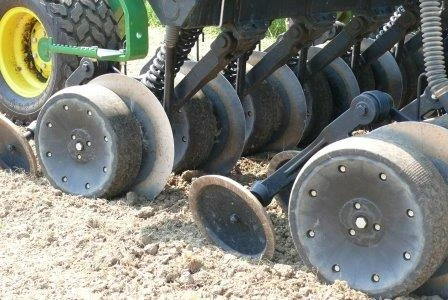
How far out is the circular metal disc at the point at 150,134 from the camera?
Result: 4.27 meters

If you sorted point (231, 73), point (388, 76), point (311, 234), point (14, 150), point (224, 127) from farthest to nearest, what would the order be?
point (388, 76) < point (231, 73) < point (14, 150) < point (224, 127) < point (311, 234)

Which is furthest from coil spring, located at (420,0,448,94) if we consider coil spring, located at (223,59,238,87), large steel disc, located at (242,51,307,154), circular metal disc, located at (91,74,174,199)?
coil spring, located at (223,59,238,87)

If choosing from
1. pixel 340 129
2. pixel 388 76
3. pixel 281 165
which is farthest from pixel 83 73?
pixel 388 76

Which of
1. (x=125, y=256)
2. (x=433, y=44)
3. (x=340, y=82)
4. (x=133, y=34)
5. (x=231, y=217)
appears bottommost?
(x=125, y=256)

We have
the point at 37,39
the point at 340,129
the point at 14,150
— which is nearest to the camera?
the point at 340,129

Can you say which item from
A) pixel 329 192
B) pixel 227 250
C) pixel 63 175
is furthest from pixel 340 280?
pixel 63 175

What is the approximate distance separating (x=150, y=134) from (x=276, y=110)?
3.25 ft

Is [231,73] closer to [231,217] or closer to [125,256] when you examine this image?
[231,217]

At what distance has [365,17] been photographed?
488 cm

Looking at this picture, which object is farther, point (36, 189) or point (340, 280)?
point (36, 189)

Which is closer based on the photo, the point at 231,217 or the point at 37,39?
the point at 231,217

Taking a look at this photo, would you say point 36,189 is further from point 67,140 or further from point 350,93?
point 350,93

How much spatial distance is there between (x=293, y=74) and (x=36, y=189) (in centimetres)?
155

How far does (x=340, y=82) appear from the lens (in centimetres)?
541
